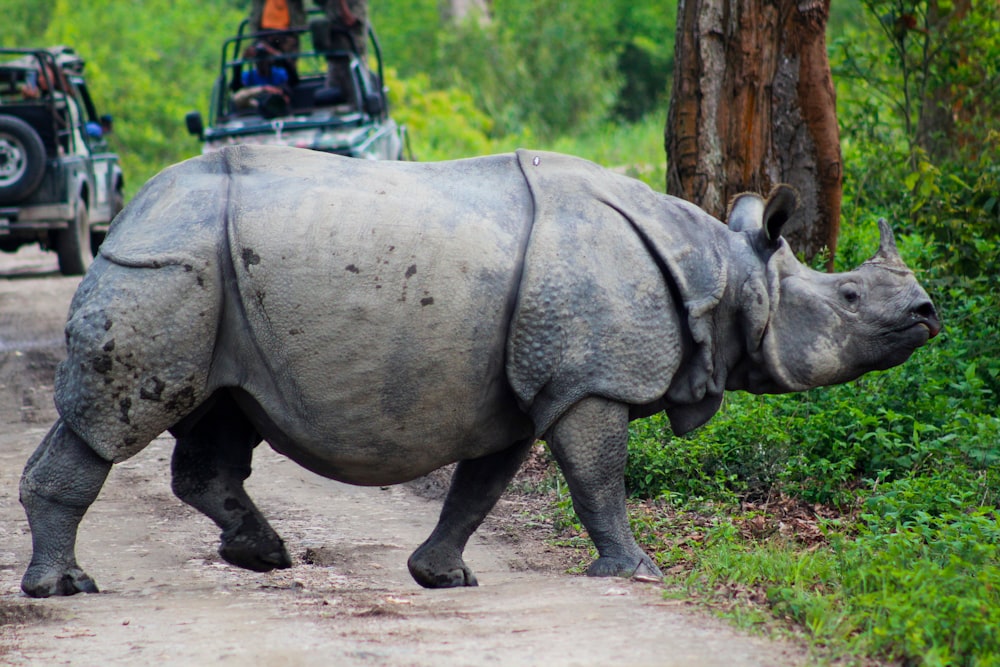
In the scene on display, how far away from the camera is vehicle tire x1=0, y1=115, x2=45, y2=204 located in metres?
13.1

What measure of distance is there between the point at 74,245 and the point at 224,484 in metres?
9.61

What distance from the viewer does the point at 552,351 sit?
4.59m

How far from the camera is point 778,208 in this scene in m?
4.92

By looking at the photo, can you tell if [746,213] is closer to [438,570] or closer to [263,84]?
[438,570]

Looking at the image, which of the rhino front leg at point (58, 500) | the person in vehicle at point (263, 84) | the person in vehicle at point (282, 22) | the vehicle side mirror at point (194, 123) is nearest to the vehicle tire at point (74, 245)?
the vehicle side mirror at point (194, 123)

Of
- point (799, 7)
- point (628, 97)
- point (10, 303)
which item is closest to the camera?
point (799, 7)

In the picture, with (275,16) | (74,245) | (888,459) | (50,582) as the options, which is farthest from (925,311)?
(275,16)

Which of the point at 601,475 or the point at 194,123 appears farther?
the point at 194,123

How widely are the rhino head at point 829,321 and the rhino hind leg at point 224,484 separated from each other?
2.12m

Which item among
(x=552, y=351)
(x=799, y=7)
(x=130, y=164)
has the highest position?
(x=799, y=7)

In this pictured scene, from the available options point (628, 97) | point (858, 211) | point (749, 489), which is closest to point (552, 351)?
point (749, 489)

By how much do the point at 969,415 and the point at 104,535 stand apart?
166 inches

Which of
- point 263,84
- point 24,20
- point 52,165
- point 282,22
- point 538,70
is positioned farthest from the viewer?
point 24,20

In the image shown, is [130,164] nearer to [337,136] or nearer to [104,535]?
[337,136]
